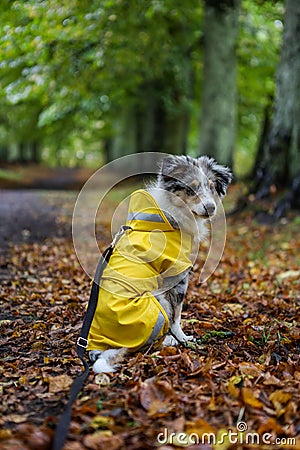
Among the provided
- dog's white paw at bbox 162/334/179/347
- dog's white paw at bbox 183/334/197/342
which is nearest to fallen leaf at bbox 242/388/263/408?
dog's white paw at bbox 162/334/179/347

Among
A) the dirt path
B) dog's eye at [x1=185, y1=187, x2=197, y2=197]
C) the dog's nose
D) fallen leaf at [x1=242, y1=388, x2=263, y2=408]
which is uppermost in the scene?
dog's eye at [x1=185, y1=187, x2=197, y2=197]

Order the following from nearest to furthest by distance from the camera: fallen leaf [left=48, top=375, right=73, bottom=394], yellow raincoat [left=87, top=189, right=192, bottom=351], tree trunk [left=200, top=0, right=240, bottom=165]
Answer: fallen leaf [left=48, top=375, right=73, bottom=394], yellow raincoat [left=87, top=189, right=192, bottom=351], tree trunk [left=200, top=0, right=240, bottom=165]

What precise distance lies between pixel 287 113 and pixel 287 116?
7 cm

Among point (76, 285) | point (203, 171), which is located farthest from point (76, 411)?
point (76, 285)

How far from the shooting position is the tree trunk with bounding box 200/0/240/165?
14086 millimetres

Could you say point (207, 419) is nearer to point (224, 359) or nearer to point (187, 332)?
point (224, 359)

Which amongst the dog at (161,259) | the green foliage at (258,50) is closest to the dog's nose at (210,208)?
the dog at (161,259)

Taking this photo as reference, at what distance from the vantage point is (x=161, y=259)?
433 cm

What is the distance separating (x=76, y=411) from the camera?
3.21m

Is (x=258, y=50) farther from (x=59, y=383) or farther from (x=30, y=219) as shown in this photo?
(x=59, y=383)

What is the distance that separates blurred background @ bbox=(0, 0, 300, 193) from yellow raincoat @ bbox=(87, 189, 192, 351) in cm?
685

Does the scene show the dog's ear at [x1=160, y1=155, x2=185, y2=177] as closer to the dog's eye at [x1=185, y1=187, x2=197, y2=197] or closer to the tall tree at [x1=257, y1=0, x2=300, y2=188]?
the dog's eye at [x1=185, y1=187, x2=197, y2=197]

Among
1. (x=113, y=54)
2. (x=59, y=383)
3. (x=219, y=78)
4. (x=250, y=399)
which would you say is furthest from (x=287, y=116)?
(x=59, y=383)

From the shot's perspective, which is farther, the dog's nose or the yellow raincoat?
the dog's nose
